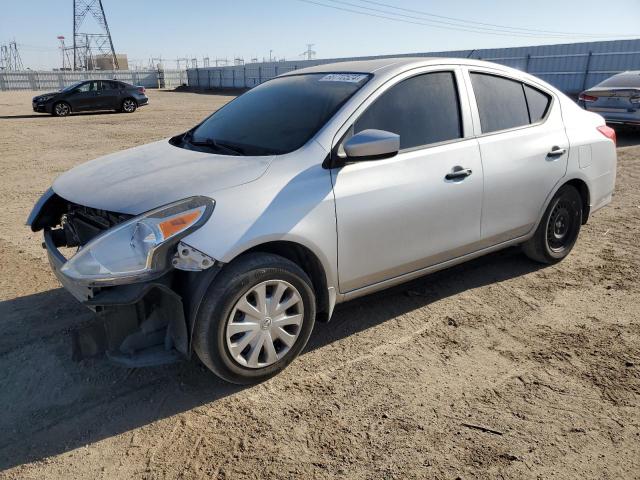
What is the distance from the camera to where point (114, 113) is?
22.6 m

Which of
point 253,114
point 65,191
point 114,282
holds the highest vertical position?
point 253,114

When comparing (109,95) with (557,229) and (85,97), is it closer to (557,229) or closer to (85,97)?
(85,97)

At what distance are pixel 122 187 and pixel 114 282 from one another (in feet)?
2.18

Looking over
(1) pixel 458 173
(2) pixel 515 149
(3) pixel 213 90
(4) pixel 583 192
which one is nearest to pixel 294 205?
(1) pixel 458 173

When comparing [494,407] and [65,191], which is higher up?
[65,191]

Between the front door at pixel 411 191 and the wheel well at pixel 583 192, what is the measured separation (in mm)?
1383

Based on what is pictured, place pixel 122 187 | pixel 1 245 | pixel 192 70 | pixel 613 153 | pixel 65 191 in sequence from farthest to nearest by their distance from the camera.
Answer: pixel 192 70, pixel 1 245, pixel 613 153, pixel 65 191, pixel 122 187

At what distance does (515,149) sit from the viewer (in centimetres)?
405

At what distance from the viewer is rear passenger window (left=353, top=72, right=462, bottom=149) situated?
339 centimetres

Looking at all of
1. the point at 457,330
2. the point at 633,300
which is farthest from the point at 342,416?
the point at 633,300

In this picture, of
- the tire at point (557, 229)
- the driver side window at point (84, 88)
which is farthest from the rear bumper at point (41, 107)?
the tire at point (557, 229)

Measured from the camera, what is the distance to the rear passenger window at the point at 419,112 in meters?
3.39

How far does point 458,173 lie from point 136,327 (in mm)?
2304

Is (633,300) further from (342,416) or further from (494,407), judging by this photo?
(342,416)
